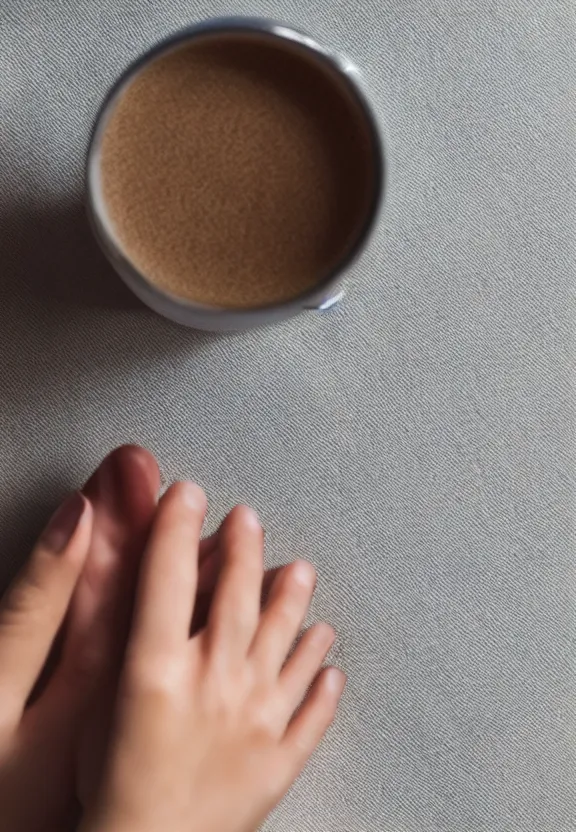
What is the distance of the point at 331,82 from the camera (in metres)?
0.48

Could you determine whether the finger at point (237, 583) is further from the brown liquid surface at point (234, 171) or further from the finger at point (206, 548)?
the brown liquid surface at point (234, 171)

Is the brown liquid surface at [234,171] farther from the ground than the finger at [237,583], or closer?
farther from the ground

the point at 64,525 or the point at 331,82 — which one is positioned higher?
the point at 331,82

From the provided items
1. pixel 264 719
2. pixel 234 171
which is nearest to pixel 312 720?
pixel 264 719

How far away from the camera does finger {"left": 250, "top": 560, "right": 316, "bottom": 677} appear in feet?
2.10

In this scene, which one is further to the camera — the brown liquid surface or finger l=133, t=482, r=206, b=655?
finger l=133, t=482, r=206, b=655

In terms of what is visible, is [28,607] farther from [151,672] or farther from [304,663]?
[304,663]

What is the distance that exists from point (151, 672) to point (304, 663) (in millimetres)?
117

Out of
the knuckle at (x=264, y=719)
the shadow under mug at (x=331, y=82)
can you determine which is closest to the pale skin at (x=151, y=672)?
the knuckle at (x=264, y=719)

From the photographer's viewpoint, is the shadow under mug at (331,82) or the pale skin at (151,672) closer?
the shadow under mug at (331,82)

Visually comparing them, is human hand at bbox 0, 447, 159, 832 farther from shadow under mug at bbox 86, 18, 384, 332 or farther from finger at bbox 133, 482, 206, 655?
shadow under mug at bbox 86, 18, 384, 332

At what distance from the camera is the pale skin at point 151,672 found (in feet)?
1.96

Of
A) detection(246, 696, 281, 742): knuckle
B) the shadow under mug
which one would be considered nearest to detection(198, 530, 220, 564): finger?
detection(246, 696, 281, 742): knuckle

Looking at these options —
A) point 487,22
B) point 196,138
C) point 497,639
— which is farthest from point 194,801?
point 487,22
